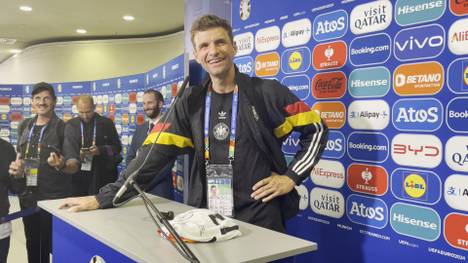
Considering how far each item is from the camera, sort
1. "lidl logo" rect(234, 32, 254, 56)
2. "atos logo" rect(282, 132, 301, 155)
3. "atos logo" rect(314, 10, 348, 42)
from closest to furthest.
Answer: "atos logo" rect(314, 10, 348, 42)
"atos logo" rect(282, 132, 301, 155)
"lidl logo" rect(234, 32, 254, 56)

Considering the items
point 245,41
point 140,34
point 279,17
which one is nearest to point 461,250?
point 279,17

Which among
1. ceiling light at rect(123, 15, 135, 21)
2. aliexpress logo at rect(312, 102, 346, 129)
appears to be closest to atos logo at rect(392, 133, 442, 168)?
aliexpress logo at rect(312, 102, 346, 129)

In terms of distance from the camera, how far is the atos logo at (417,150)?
1.55m

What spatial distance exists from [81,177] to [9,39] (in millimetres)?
6230

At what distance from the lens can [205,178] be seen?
5.66 feet

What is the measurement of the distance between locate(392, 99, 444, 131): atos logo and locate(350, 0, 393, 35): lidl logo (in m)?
0.34

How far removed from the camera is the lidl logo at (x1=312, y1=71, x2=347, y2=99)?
189cm

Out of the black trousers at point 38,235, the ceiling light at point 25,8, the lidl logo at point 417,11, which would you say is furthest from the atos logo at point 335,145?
the ceiling light at point 25,8

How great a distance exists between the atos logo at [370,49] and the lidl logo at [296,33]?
0.91ft

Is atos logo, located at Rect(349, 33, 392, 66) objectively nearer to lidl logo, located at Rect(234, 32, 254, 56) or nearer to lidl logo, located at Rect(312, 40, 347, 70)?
lidl logo, located at Rect(312, 40, 347, 70)

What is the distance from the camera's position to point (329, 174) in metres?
1.98

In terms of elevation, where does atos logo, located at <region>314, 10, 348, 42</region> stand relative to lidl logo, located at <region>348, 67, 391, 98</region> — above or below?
above

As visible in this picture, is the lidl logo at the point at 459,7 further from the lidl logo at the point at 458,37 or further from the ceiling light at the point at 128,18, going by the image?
the ceiling light at the point at 128,18

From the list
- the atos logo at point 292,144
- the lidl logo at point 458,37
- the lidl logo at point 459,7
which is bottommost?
the atos logo at point 292,144
